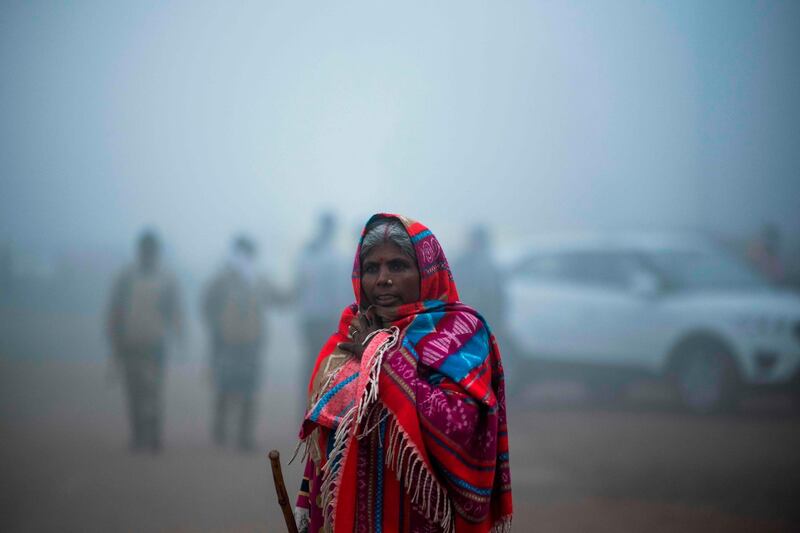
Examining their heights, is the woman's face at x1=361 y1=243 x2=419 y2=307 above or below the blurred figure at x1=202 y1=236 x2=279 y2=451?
above

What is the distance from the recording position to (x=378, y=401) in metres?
1.74

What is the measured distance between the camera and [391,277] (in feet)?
5.98

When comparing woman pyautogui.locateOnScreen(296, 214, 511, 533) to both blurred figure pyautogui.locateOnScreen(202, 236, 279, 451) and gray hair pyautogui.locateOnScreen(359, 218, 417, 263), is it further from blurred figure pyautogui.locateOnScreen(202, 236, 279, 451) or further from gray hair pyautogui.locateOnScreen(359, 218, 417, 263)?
blurred figure pyautogui.locateOnScreen(202, 236, 279, 451)

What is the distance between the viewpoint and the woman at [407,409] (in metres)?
1.70

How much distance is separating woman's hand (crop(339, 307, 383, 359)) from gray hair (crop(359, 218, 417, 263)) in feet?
0.54

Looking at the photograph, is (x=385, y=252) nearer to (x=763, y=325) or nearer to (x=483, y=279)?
(x=483, y=279)

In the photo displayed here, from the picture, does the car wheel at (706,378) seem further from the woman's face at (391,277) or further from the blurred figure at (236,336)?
the woman's face at (391,277)

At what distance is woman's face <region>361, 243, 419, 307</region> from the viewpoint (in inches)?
71.8

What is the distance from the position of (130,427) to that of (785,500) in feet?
17.6

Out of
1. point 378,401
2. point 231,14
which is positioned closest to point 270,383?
point 231,14

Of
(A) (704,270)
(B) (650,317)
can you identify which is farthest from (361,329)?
(A) (704,270)

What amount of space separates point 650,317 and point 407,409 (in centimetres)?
473

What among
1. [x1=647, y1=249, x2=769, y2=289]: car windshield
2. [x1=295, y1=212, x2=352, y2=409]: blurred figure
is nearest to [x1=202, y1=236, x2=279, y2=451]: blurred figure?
[x1=295, y1=212, x2=352, y2=409]: blurred figure

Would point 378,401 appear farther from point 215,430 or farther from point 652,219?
point 652,219
